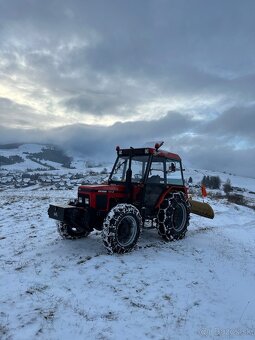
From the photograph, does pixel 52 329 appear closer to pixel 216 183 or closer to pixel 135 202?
pixel 135 202

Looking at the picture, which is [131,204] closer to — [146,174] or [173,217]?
[146,174]

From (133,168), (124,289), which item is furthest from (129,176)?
(124,289)

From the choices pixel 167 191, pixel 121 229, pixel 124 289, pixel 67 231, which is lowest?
pixel 124 289

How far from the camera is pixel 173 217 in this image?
11078mm

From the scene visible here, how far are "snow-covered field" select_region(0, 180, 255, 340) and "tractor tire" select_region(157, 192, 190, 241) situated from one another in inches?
14.1

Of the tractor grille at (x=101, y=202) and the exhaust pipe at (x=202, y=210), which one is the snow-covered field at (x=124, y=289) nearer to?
the tractor grille at (x=101, y=202)

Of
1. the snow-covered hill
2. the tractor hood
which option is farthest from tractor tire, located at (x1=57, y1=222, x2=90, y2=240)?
the tractor hood

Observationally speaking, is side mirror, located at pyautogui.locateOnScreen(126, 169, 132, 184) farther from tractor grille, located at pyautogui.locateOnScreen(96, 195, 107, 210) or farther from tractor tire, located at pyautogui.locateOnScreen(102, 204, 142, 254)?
tractor tire, located at pyautogui.locateOnScreen(102, 204, 142, 254)

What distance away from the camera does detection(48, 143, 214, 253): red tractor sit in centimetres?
900

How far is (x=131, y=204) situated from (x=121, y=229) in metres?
1.20

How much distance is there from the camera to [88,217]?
939 centimetres

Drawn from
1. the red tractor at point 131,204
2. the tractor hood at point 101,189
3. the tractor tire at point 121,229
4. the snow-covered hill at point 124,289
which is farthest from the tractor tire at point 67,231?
the tractor tire at point 121,229

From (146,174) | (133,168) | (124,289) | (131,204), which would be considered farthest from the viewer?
(133,168)

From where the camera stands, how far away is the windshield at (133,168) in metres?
10.6
